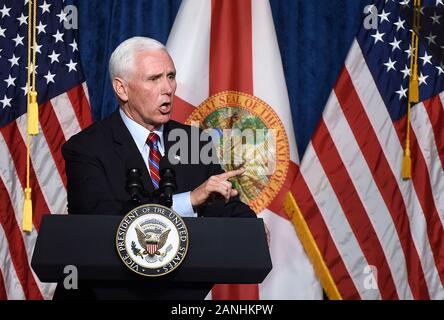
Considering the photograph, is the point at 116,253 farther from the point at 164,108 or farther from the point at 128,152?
the point at 164,108

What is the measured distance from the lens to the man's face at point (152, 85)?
2.96m

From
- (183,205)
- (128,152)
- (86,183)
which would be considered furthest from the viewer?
(128,152)

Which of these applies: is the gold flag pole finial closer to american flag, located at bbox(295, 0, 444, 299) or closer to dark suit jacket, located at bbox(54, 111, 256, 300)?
american flag, located at bbox(295, 0, 444, 299)

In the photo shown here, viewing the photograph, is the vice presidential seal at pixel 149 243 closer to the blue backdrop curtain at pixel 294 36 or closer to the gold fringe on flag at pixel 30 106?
the gold fringe on flag at pixel 30 106

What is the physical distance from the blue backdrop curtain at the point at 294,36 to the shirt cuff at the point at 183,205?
2453 millimetres

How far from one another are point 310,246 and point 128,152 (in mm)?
2075

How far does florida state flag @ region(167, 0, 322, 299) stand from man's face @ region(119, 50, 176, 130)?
179cm

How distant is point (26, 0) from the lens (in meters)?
4.98

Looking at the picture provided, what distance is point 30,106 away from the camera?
4582 millimetres

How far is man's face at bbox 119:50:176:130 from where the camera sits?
2.96 m

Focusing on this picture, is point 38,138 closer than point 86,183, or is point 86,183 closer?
point 86,183

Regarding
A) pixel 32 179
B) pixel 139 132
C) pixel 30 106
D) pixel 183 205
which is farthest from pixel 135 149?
pixel 32 179

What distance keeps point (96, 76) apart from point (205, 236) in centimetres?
277

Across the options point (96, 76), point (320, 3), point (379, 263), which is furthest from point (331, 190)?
point (96, 76)
